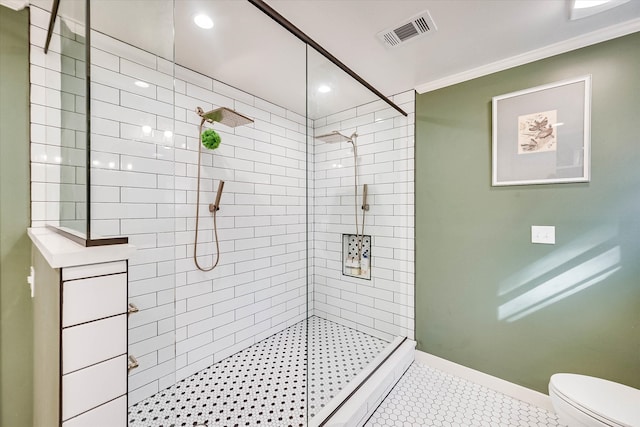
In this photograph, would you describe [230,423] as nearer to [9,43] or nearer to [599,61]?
[9,43]

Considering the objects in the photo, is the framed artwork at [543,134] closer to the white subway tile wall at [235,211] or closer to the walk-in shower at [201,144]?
the white subway tile wall at [235,211]

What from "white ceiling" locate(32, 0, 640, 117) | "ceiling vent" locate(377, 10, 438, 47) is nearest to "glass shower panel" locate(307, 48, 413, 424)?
"white ceiling" locate(32, 0, 640, 117)

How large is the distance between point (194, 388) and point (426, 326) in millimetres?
1870

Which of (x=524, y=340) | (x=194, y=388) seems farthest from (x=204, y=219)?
(x=524, y=340)

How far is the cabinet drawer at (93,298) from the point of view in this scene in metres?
0.63

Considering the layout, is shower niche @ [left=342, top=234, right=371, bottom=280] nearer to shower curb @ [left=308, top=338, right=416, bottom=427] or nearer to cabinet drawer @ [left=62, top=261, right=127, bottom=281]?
shower curb @ [left=308, top=338, right=416, bottom=427]

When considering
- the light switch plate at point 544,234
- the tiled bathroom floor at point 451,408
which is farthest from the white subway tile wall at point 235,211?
the light switch plate at point 544,234

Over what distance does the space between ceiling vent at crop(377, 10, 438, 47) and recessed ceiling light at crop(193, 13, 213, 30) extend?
3.27 ft

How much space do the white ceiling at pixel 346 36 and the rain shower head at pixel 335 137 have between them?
0.18m

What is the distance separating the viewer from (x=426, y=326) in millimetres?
2201

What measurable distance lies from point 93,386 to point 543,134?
2529 mm

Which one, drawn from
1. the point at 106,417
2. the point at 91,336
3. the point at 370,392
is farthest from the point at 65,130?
the point at 370,392

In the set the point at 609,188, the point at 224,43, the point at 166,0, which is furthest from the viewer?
the point at 224,43

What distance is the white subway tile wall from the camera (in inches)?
44.5
